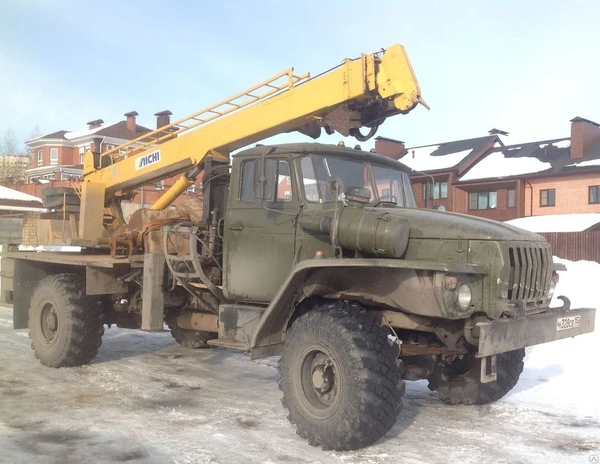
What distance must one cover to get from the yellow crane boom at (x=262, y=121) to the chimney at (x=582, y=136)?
110 feet

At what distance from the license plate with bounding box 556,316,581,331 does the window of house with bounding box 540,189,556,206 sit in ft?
109

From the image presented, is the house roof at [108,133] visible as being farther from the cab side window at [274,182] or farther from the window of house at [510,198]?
the cab side window at [274,182]

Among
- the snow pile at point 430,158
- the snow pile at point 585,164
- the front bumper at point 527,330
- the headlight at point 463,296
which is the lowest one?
the front bumper at point 527,330

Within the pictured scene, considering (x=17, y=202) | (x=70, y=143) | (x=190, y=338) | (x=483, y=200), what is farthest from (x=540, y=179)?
(x=70, y=143)

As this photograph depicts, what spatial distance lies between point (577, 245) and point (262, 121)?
2323cm

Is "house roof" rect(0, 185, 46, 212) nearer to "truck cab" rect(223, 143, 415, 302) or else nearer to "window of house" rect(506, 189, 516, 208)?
"truck cab" rect(223, 143, 415, 302)

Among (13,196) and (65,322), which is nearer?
(65,322)

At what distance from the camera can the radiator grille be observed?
4805mm

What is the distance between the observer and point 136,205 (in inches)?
360

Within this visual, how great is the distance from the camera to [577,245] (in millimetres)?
26516

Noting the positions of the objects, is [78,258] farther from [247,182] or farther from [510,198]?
[510,198]

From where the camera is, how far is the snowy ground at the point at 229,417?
4672 mm

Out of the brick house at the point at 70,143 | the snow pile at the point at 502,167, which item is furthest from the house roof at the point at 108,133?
the snow pile at the point at 502,167

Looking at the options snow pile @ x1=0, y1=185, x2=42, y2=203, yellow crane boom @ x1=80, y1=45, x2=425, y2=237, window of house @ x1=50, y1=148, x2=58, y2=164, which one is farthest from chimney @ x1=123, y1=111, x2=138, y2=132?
yellow crane boom @ x1=80, y1=45, x2=425, y2=237
